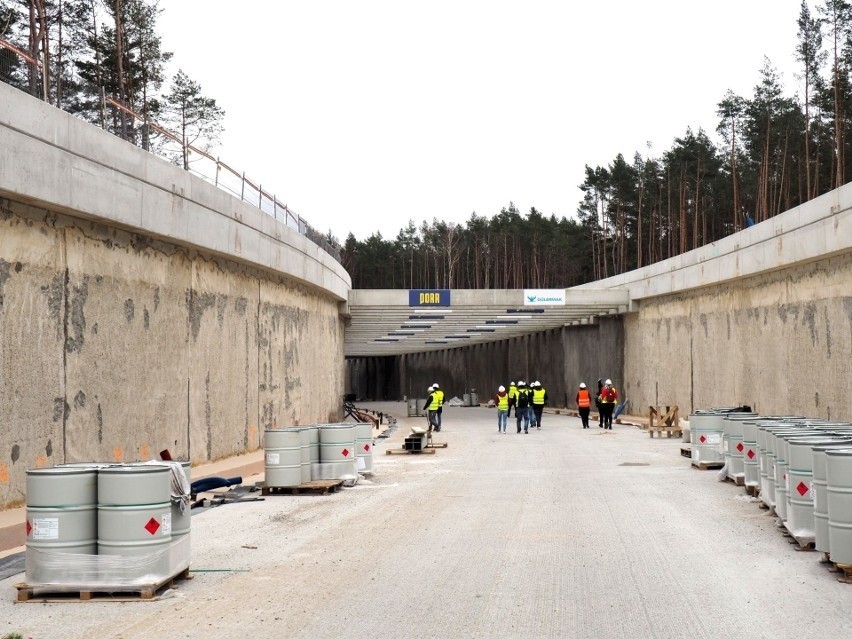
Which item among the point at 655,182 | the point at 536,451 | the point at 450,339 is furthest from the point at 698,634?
the point at 655,182

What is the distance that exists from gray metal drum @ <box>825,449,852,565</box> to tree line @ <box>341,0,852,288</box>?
88.7 ft

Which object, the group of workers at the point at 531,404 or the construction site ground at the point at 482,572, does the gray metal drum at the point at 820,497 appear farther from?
the group of workers at the point at 531,404

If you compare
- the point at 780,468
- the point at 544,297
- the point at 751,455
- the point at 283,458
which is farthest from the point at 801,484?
the point at 544,297

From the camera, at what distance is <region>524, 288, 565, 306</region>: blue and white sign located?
40219mm

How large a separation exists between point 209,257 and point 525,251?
80719 mm

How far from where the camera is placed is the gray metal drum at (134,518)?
7.66m

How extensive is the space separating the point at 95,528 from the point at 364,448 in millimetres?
10026

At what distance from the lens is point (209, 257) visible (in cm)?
1972

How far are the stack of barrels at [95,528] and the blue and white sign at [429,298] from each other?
31.7 m

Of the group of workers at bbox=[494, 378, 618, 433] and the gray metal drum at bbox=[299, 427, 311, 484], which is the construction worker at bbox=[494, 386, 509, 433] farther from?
the gray metal drum at bbox=[299, 427, 311, 484]

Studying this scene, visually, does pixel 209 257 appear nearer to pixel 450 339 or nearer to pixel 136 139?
pixel 136 139

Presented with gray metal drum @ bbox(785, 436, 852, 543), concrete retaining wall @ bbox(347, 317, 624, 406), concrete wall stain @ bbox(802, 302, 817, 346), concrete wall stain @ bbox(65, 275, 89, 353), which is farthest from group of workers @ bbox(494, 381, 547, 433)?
gray metal drum @ bbox(785, 436, 852, 543)

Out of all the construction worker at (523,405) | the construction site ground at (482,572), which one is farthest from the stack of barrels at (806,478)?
the construction worker at (523,405)

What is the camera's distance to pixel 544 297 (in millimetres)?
40500
